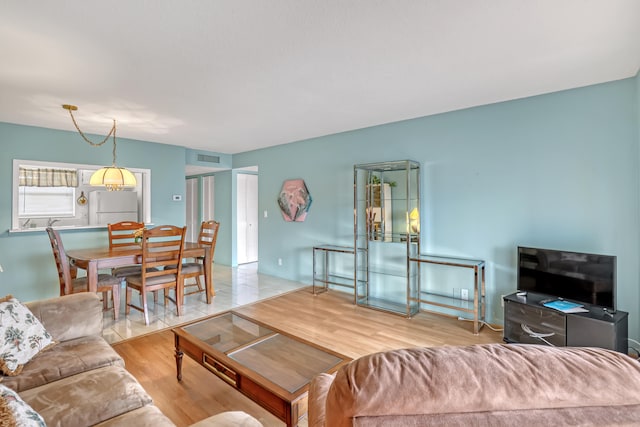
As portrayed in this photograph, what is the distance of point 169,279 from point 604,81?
468 centimetres

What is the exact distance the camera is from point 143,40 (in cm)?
197

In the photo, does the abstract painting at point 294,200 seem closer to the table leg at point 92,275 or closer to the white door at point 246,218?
the white door at point 246,218

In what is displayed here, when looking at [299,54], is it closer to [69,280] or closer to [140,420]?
[140,420]

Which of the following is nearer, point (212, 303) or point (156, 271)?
point (156, 271)

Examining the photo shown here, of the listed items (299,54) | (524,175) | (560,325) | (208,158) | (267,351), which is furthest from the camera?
(208,158)

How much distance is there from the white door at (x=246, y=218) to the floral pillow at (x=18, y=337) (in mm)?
4795

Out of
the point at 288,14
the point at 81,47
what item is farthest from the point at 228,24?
the point at 81,47

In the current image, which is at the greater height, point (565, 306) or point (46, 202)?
point (46, 202)

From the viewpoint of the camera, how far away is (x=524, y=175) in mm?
3076

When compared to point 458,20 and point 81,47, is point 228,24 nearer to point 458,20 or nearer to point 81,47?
point 81,47

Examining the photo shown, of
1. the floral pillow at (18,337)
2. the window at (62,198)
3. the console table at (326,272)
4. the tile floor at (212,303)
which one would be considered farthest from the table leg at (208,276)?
the floral pillow at (18,337)

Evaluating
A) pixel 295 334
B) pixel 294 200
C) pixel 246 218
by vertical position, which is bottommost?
pixel 295 334

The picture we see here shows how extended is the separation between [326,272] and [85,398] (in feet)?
11.6

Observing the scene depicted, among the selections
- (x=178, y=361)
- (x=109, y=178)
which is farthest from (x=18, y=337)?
(x=109, y=178)
